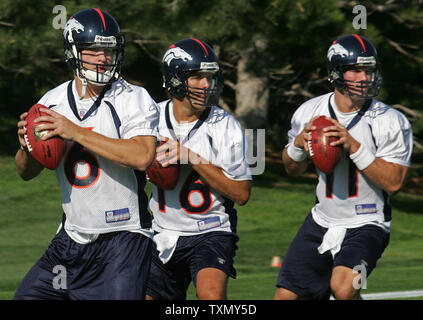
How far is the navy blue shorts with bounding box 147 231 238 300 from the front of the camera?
5512 millimetres

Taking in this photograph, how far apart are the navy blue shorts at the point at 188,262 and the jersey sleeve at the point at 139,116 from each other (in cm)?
121

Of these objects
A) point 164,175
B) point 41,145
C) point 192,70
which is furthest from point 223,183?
point 41,145

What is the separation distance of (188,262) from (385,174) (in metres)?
1.54

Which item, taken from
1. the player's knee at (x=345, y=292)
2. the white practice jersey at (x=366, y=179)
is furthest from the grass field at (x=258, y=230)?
the player's knee at (x=345, y=292)

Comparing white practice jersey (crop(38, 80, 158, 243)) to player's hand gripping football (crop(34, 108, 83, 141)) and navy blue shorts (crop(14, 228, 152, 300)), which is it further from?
player's hand gripping football (crop(34, 108, 83, 141))

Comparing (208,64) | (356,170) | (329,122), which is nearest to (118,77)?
(208,64)

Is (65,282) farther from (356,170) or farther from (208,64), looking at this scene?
(356,170)

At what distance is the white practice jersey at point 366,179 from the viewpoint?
600 cm

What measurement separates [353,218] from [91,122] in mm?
2281

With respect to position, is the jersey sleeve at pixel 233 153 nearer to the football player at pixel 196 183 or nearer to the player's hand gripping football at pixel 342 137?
the football player at pixel 196 183

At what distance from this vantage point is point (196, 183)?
5746mm

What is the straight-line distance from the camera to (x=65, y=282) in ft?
15.5

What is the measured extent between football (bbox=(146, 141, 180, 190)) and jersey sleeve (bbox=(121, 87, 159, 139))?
2.94ft

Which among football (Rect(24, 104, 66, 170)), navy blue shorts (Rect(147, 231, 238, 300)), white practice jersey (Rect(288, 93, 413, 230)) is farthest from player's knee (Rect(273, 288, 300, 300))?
football (Rect(24, 104, 66, 170))
